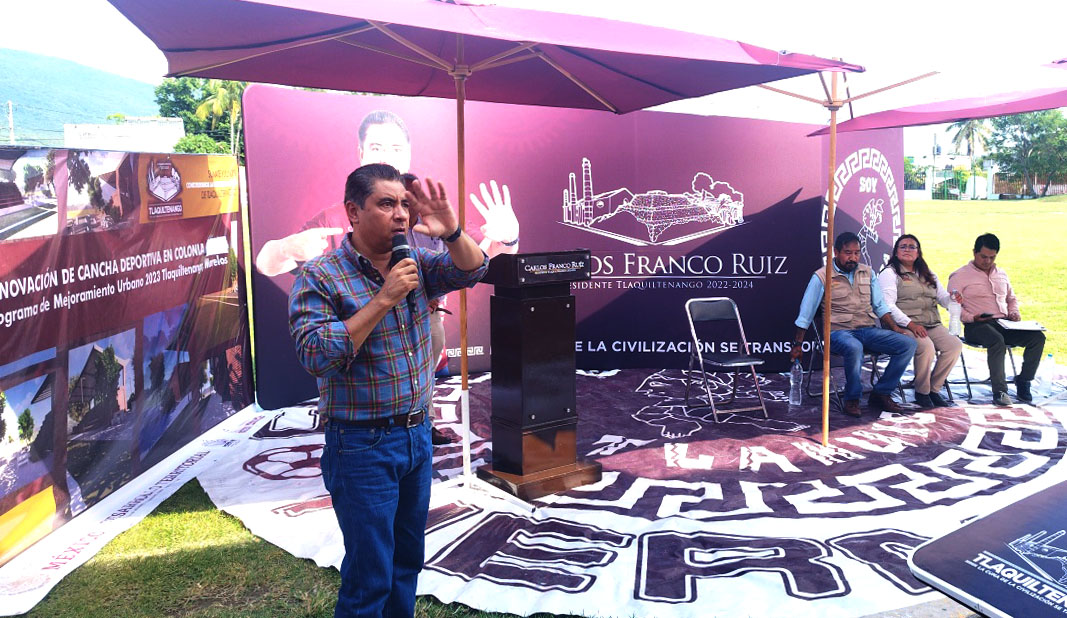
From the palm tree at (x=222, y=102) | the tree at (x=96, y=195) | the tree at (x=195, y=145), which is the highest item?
the palm tree at (x=222, y=102)

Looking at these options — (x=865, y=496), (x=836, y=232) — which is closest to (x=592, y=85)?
(x=865, y=496)

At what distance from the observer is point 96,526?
4395 mm

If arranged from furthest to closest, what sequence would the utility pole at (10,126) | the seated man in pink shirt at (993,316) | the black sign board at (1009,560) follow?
the utility pole at (10,126) → the seated man in pink shirt at (993,316) → the black sign board at (1009,560)

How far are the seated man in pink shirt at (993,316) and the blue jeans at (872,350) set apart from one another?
3.08ft

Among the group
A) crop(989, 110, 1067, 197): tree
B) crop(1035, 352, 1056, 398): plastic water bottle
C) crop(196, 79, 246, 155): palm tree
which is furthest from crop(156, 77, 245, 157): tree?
crop(989, 110, 1067, 197): tree

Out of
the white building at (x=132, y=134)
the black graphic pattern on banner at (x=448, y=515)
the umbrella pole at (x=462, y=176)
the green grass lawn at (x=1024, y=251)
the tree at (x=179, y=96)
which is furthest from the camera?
the tree at (x=179, y=96)

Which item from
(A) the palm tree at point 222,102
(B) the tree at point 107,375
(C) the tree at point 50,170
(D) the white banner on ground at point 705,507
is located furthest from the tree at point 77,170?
(A) the palm tree at point 222,102

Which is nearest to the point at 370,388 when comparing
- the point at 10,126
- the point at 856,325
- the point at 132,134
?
the point at 856,325

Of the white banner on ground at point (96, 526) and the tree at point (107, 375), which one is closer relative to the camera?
the white banner on ground at point (96, 526)

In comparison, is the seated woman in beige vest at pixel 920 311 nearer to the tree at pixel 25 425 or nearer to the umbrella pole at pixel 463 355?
the umbrella pole at pixel 463 355

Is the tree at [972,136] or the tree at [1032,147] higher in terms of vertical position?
the tree at [972,136]

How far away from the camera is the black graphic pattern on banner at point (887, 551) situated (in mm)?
3645

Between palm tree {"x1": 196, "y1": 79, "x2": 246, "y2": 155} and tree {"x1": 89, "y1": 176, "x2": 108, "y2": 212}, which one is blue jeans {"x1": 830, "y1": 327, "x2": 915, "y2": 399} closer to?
tree {"x1": 89, "y1": 176, "x2": 108, "y2": 212}

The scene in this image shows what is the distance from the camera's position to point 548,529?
4371mm
